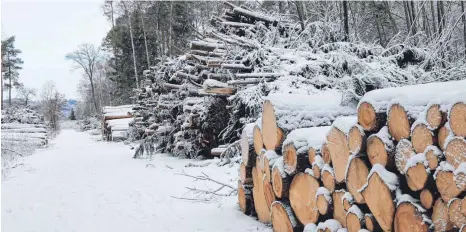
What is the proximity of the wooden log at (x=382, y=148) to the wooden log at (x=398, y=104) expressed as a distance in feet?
0.16

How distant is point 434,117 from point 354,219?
925mm

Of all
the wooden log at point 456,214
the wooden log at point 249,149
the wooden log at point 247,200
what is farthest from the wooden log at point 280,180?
the wooden log at point 456,214

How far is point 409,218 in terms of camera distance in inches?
84.4

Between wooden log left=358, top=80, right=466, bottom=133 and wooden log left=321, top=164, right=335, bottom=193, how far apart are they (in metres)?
0.51

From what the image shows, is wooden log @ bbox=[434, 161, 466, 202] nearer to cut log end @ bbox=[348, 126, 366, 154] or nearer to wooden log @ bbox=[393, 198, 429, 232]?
wooden log @ bbox=[393, 198, 429, 232]

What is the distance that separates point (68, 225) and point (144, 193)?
4.92 ft

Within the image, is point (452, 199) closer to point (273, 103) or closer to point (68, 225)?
point (273, 103)

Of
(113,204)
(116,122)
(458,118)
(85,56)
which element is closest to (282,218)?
(458,118)

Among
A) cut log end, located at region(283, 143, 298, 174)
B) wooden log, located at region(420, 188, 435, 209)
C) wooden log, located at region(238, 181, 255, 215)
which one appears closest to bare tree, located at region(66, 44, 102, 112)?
wooden log, located at region(238, 181, 255, 215)

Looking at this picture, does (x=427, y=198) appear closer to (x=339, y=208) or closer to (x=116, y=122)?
(x=339, y=208)

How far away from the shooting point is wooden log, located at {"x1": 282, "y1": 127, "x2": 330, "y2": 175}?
3094 mm

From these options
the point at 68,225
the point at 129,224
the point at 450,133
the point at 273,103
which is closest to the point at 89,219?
the point at 68,225

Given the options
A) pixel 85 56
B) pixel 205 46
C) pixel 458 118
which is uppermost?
pixel 85 56

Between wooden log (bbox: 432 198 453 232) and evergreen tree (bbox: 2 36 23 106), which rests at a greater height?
evergreen tree (bbox: 2 36 23 106)
